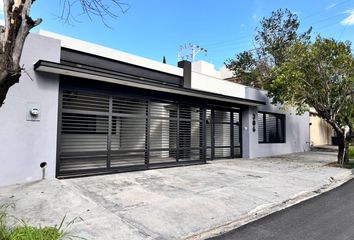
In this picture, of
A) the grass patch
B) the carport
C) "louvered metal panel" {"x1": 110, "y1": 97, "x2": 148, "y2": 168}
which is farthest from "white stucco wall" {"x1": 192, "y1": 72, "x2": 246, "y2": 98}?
the grass patch

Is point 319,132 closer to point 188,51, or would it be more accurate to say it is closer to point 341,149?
point 341,149

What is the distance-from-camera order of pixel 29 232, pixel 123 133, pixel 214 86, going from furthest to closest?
pixel 214 86 → pixel 123 133 → pixel 29 232

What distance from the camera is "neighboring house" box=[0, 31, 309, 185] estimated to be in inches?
275

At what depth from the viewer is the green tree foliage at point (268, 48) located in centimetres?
2570

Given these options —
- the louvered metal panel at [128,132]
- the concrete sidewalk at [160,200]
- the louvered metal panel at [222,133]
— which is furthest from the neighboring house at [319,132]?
the louvered metal panel at [128,132]

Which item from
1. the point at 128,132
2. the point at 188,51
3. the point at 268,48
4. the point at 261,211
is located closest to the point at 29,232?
the point at 261,211

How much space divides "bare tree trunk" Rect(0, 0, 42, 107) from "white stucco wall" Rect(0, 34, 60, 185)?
4.23m

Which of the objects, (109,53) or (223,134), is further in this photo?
(223,134)

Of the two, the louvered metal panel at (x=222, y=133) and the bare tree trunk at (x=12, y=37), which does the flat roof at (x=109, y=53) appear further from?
the bare tree trunk at (x=12, y=37)

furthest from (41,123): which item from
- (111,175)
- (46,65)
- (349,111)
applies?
(349,111)

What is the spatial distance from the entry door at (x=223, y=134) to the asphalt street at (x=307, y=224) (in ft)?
21.8

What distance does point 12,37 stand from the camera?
111 inches

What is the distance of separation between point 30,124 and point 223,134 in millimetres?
8853

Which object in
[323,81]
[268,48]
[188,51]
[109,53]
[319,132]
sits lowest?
[319,132]
